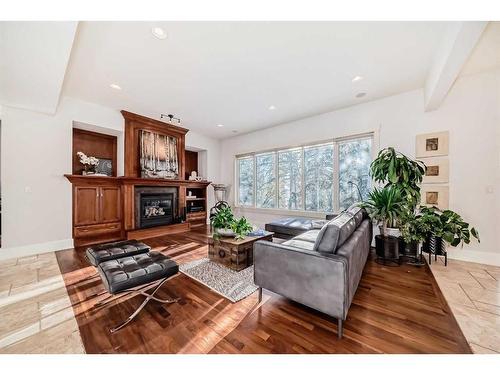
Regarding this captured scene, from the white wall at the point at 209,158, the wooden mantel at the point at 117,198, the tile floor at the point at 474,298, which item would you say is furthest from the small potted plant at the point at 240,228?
the white wall at the point at 209,158

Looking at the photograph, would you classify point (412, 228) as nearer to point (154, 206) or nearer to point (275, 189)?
point (275, 189)

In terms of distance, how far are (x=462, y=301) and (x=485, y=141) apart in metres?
2.51

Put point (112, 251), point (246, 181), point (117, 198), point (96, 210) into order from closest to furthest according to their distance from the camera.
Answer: point (112, 251)
point (96, 210)
point (117, 198)
point (246, 181)

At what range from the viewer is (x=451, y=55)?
6.69 ft

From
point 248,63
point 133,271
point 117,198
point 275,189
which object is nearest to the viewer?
point 133,271

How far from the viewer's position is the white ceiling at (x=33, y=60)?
1.78m

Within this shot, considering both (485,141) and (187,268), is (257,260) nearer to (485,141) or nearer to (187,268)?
(187,268)

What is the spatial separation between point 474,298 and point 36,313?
430 centimetres

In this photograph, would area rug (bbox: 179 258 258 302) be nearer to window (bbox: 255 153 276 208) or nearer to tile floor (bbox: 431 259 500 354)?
tile floor (bbox: 431 259 500 354)

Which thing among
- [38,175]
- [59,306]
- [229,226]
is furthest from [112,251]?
[38,175]

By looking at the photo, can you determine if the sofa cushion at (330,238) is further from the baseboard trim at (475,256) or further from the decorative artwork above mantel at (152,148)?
the decorative artwork above mantel at (152,148)

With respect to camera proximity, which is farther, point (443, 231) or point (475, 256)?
point (475, 256)

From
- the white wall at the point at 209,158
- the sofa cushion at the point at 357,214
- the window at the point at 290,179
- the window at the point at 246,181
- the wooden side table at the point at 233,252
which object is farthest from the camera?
the white wall at the point at 209,158

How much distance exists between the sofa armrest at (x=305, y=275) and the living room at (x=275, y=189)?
0.01m
